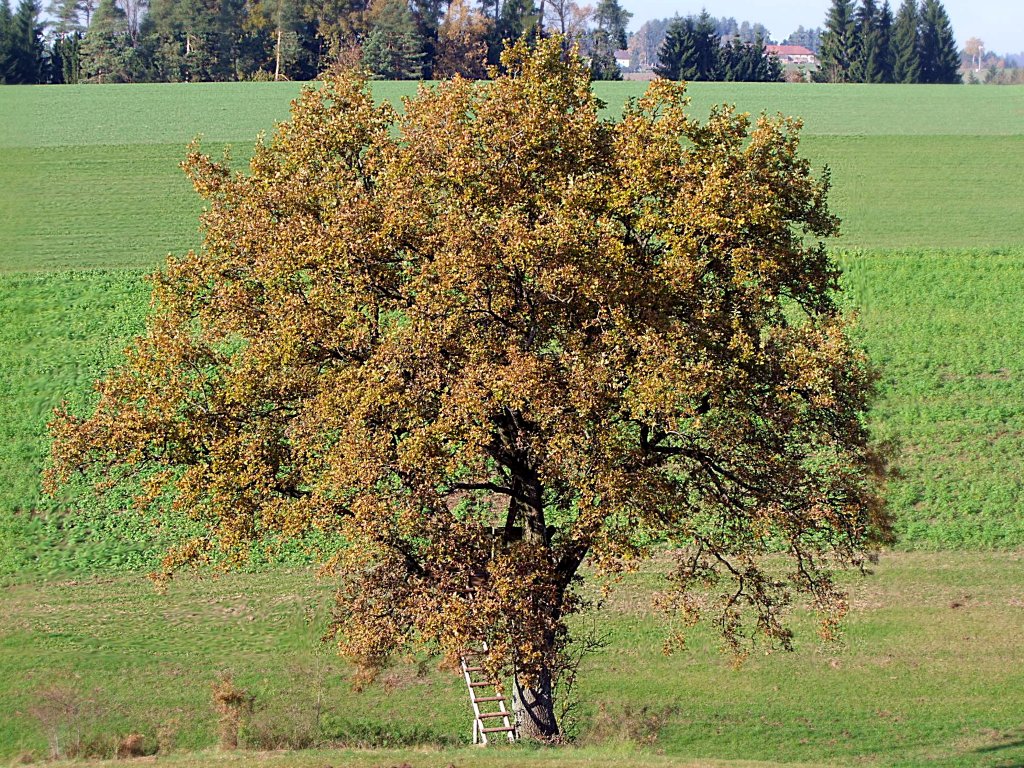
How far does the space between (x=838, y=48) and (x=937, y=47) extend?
11.7 metres

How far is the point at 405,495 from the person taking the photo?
1836 cm

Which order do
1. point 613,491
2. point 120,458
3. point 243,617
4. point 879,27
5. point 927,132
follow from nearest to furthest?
1. point 613,491
2. point 120,458
3. point 243,617
4. point 927,132
5. point 879,27

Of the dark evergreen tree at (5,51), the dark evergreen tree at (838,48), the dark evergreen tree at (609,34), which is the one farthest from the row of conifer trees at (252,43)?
the dark evergreen tree at (838,48)

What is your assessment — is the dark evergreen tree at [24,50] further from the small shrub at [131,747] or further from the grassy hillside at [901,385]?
the small shrub at [131,747]

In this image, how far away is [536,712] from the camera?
70.8ft

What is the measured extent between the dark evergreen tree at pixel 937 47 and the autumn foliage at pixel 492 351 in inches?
4175

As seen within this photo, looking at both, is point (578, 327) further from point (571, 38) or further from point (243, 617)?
point (571, 38)

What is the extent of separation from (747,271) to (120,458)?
1060 cm

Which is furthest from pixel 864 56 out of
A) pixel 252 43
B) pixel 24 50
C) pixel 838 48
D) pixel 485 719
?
pixel 485 719

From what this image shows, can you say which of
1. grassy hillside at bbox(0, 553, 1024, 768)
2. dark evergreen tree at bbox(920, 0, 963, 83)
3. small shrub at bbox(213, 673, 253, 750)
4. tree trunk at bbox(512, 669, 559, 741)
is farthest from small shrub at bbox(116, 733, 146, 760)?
dark evergreen tree at bbox(920, 0, 963, 83)

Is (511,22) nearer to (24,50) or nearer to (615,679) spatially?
(24,50)

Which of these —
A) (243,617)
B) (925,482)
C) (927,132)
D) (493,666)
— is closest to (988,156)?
(927,132)

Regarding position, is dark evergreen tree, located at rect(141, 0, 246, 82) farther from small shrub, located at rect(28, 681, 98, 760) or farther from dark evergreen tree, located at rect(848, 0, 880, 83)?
small shrub, located at rect(28, 681, 98, 760)

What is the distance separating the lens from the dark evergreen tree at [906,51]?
11231 centimetres
